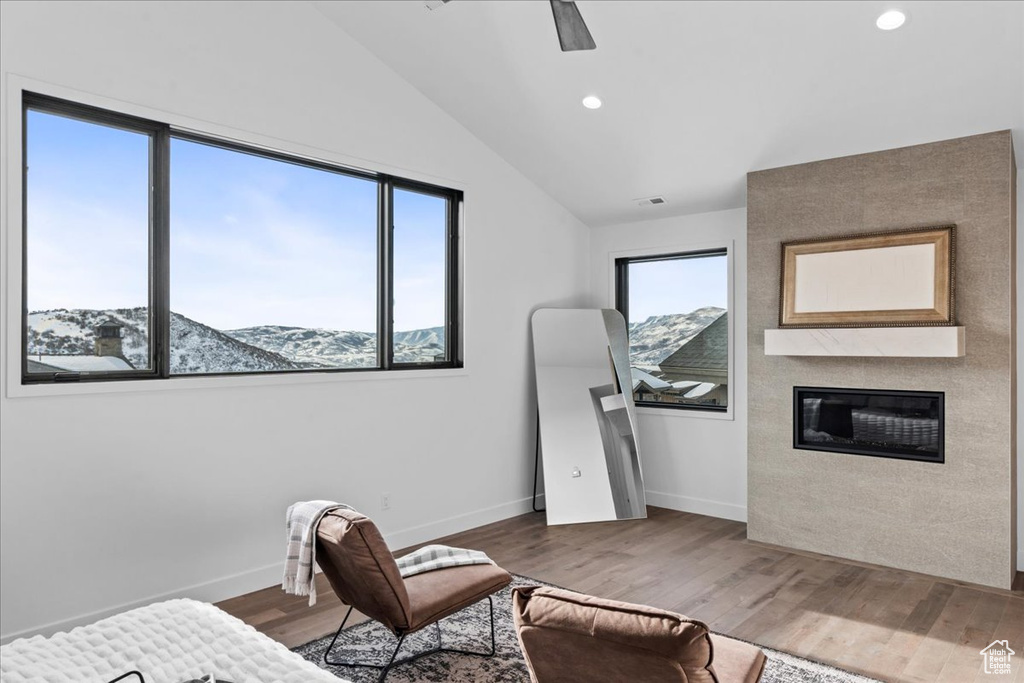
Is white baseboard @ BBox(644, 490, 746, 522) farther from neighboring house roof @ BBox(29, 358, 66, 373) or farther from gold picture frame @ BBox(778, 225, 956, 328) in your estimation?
neighboring house roof @ BBox(29, 358, 66, 373)

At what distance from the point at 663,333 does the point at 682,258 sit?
25.6 inches

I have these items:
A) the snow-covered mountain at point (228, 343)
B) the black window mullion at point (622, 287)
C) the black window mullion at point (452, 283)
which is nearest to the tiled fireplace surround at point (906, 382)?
the black window mullion at point (622, 287)

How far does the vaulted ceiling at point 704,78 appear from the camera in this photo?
3348 mm

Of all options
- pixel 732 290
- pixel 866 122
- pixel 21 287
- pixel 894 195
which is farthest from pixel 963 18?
pixel 21 287

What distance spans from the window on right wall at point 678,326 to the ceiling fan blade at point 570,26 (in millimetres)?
3293

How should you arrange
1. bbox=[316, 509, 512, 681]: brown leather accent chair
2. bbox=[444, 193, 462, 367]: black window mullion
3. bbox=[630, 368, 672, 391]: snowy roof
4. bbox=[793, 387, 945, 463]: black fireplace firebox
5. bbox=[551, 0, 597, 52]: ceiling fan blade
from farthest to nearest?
bbox=[630, 368, 672, 391]: snowy roof
bbox=[444, 193, 462, 367]: black window mullion
bbox=[793, 387, 945, 463]: black fireplace firebox
bbox=[316, 509, 512, 681]: brown leather accent chair
bbox=[551, 0, 597, 52]: ceiling fan blade

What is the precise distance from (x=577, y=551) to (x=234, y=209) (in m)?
2.98

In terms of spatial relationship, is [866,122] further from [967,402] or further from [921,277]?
[967,402]

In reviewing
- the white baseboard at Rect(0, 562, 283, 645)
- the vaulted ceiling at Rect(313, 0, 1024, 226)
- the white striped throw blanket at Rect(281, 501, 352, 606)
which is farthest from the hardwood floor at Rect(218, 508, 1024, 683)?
the vaulted ceiling at Rect(313, 0, 1024, 226)

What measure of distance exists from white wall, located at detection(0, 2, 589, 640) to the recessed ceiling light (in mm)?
2750

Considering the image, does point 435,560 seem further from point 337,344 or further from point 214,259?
point 214,259

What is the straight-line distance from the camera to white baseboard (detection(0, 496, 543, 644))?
120 inches

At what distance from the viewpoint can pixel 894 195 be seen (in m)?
4.06

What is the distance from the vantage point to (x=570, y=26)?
2295 millimetres
